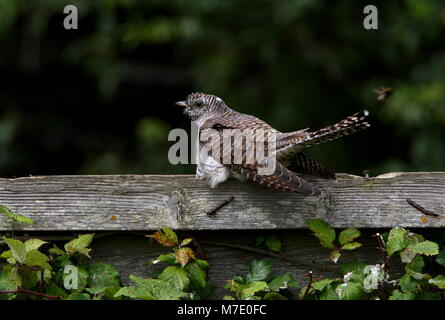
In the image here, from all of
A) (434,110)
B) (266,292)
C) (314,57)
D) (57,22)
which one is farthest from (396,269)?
(57,22)

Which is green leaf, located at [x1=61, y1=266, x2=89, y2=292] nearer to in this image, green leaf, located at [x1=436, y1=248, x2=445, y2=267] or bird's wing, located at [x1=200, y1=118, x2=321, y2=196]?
bird's wing, located at [x1=200, y1=118, x2=321, y2=196]

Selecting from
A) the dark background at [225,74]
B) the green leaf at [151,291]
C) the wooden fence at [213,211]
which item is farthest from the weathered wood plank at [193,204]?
the dark background at [225,74]

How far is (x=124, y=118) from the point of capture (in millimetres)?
9953

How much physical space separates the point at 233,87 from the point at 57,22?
244 cm

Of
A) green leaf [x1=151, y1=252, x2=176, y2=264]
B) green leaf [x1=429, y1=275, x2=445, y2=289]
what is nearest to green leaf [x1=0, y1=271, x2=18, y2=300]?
green leaf [x1=151, y1=252, x2=176, y2=264]

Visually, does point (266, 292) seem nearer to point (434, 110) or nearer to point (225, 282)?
point (225, 282)

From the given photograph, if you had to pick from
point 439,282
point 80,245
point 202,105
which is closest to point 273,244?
point 439,282

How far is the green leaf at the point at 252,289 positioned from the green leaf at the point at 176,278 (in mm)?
208

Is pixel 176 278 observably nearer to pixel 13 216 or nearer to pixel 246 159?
pixel 13 216

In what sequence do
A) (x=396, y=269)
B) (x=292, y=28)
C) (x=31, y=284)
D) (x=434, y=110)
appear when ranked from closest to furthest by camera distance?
1. (x=31, y=284)
2. (x=396, y=269)
3. (x=434, y=110)
4. (x=292, y=28)

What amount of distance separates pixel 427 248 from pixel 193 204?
0.88 metres

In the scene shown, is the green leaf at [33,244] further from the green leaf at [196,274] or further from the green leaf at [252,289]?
the green leaf at [252,289]

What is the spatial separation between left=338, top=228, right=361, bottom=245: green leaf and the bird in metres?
0.18

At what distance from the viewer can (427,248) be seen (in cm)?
264
